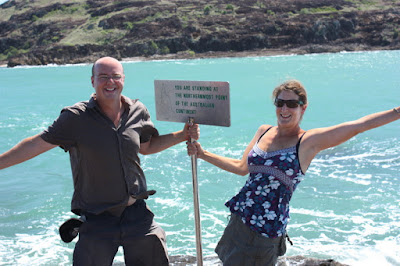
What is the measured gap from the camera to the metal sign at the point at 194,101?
3510 millimetres

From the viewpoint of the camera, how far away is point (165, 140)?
3602 millimetres

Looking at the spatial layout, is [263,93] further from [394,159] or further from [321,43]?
[321,43]

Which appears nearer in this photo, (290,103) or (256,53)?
(290,103)

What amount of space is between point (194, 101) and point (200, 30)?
2898 inches

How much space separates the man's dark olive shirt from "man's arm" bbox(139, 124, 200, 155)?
12.1 inches

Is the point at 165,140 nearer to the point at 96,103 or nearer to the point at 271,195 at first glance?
the point at 96,103

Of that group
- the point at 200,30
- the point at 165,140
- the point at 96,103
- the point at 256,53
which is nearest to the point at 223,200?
the point at 165,140

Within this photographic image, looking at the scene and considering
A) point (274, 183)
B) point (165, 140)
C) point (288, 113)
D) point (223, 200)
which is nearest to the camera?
point (274, 183)

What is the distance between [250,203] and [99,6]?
3925 inches

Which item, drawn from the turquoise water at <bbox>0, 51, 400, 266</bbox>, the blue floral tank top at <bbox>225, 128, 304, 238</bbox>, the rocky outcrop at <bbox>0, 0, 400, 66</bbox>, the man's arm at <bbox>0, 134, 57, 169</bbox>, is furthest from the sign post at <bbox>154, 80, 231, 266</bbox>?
the rocky outcrop at <bbox>0, 0, 400, 66</bbox>

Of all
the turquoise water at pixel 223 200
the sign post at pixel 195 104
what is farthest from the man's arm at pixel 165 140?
the turquoise water at pixel 223 200

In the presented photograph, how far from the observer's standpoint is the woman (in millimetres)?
2957

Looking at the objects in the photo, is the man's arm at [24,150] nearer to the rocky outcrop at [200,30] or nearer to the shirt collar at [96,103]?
the shirt collar at [96,103]

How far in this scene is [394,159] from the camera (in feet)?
37.4
